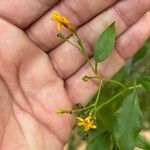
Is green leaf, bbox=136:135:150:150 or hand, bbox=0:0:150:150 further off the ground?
hand, bbox=0:0:150:150

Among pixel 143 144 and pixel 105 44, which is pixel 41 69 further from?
pixel 143 144

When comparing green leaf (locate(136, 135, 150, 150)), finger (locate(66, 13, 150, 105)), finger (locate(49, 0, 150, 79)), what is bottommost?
green leaf (locate(136, 135, 150, 150))

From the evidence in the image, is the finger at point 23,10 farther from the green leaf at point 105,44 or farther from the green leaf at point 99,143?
the green leaf at point 99,143

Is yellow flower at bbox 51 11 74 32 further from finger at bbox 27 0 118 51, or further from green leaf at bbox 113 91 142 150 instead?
green leaf at bbox 113 91 142 150

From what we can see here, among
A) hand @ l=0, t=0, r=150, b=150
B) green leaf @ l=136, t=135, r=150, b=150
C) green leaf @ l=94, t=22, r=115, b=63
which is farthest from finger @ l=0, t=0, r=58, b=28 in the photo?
green leaf @ l=136, t=135, r=150, b=150

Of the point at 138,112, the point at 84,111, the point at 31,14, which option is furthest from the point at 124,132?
the point at 31,14

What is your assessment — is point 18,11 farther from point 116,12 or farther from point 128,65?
point 128,65
